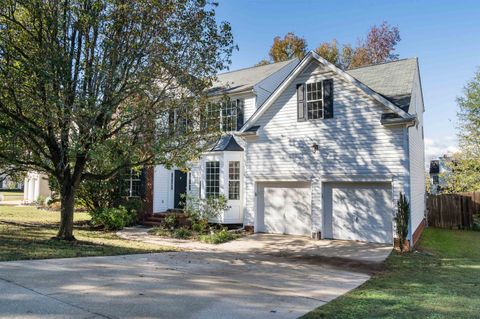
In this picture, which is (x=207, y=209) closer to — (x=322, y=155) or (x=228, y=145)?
(x=228, y=145)

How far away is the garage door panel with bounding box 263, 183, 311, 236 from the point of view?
14.9 metres

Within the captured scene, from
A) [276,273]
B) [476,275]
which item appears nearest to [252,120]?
[276,273]

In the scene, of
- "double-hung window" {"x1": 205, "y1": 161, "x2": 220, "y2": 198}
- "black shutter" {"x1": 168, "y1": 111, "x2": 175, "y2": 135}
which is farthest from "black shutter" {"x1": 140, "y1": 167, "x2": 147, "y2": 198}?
"black shutter" {"x1": 168, "y1": 111, "x2": 175, "y2": 135}

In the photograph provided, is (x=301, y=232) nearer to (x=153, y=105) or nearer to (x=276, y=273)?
(x=276, y=273)

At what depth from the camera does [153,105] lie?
38.8 feet

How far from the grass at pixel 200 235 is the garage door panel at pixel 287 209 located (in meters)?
1.73

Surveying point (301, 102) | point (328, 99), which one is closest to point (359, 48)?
point (301, 102)

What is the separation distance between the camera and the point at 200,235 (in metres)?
15.0

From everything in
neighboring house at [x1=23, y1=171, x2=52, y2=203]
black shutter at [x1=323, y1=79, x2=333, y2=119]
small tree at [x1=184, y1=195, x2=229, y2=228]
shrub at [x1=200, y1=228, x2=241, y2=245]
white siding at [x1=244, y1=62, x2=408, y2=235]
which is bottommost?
shrub at [x1=200, y1=228, x2=241, y2=245]

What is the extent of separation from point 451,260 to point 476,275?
2172 mm

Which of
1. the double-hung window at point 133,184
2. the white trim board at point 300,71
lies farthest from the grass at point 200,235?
the white trim board at point 300,71

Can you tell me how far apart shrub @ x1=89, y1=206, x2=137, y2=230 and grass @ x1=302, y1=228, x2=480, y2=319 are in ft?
40.4

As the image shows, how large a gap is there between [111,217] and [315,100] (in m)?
11.0

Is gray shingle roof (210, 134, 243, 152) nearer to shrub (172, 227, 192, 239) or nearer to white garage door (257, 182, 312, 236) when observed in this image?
white garage door (257, 182, 312, 236)
